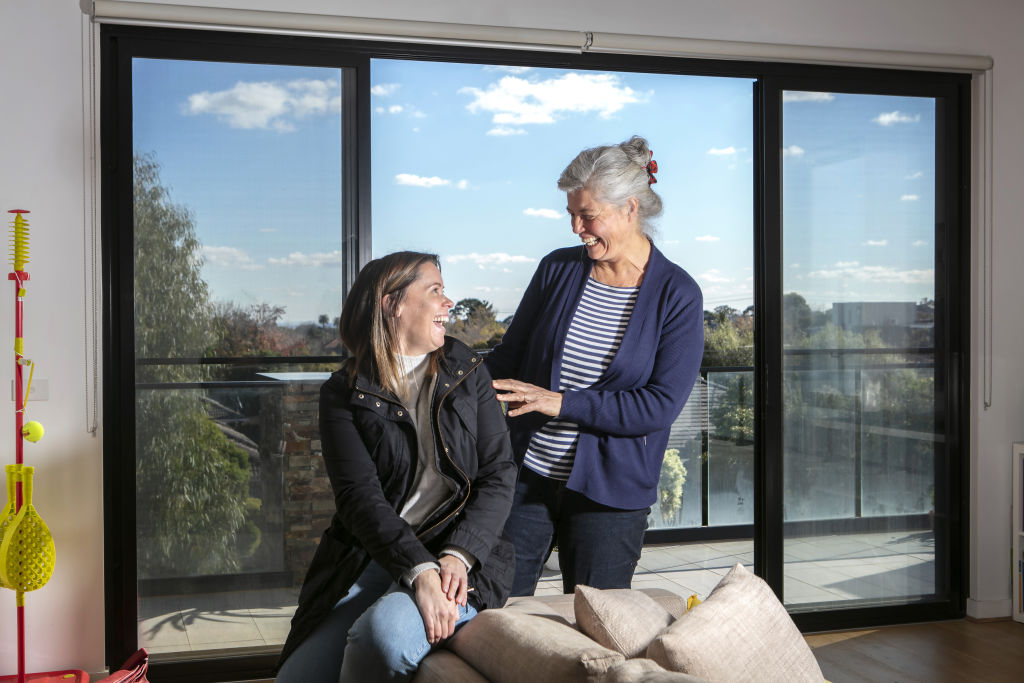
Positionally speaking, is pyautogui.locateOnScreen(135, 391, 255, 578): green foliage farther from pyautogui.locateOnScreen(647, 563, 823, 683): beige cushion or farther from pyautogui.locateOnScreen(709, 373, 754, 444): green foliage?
pyautogui.locateOnScreen(647, 563, 823, 683): beige cushion

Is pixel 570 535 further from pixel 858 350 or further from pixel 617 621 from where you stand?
pixel 858 350

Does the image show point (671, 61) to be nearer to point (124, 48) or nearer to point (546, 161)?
point (546, 161)

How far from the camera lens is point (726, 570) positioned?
385 centimetres

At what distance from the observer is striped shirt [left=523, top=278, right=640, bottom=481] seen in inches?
108

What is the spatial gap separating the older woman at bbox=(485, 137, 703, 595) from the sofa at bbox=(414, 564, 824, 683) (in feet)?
2.46

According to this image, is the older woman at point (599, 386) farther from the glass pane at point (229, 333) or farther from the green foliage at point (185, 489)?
the green foliage at point (185, 489)

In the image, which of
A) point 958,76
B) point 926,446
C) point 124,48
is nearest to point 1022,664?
point 926,446

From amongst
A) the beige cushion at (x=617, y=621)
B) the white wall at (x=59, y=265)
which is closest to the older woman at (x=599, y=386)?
the beige cushion at (x=617, y=621)

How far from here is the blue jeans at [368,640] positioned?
69.2 inches

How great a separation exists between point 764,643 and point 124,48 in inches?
110

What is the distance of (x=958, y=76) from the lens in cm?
399

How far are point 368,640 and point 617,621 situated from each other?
1.53ft

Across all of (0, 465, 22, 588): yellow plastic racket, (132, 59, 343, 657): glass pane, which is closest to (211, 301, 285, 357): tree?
(132, 59, 343, 657): glass pane

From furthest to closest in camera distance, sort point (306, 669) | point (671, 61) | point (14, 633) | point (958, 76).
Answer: point (958, 76) → point (671, 61) → point (14, 633) → point (306, 669)
